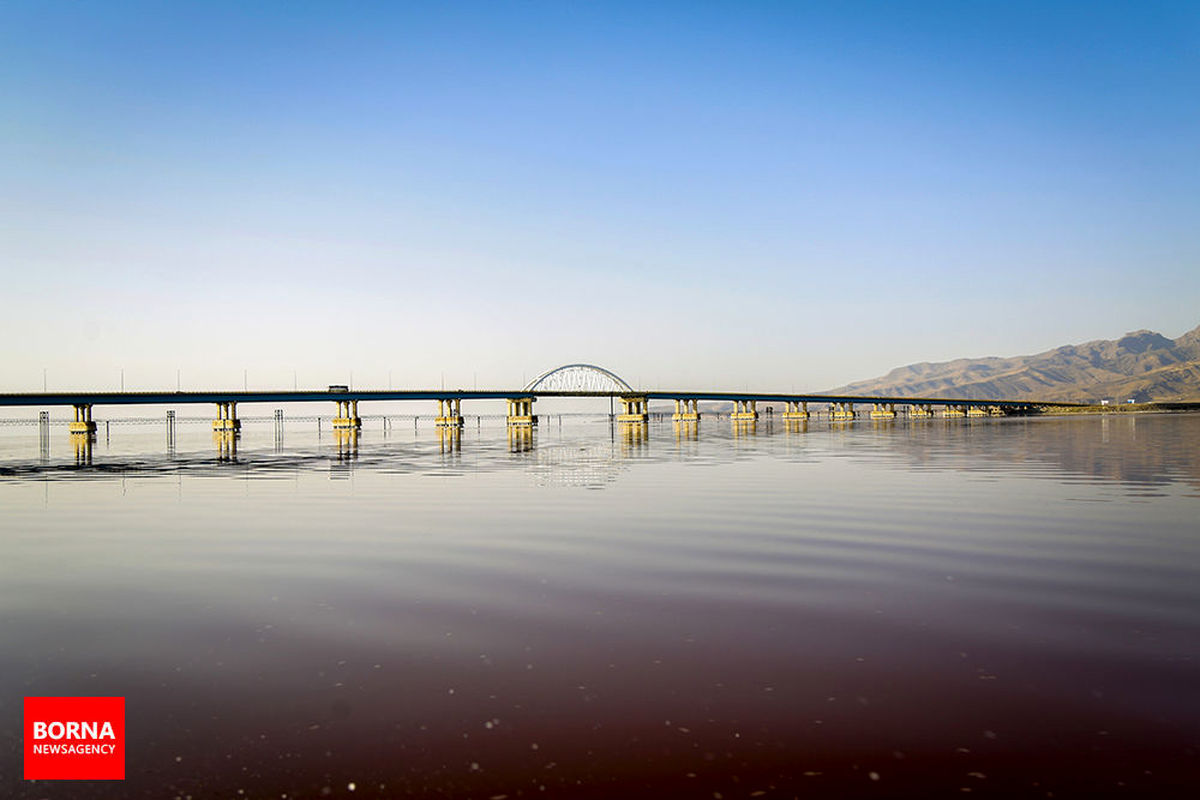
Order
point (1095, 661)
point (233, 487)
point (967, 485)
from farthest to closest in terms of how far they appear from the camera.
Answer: point (233, 487)
point (967, 485)
point (1095, 661)

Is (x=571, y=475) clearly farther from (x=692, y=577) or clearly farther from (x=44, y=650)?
(x=44, y=650)

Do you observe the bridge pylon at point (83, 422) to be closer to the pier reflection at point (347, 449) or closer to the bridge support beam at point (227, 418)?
the bridge support beam at point (227, 418)

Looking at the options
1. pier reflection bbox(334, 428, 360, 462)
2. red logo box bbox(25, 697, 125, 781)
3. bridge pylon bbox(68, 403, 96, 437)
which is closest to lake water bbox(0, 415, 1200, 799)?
red logo box bbox(25, 697, 125, 781)

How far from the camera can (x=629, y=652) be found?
10.3 m

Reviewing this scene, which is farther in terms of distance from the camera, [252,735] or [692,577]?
[692,577]

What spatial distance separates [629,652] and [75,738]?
667cm

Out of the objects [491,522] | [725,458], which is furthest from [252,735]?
[725,458]

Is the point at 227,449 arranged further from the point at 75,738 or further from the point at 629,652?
the point at 629,652

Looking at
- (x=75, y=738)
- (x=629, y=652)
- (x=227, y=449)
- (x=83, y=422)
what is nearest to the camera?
(x=75, y=738)

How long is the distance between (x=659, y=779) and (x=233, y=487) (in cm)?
3861

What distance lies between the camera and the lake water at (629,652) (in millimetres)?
6953

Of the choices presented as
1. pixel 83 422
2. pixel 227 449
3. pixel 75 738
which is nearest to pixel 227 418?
pixel 83 422

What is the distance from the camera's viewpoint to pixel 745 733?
7.62 metres

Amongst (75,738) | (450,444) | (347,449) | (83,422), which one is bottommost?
(450,444)
